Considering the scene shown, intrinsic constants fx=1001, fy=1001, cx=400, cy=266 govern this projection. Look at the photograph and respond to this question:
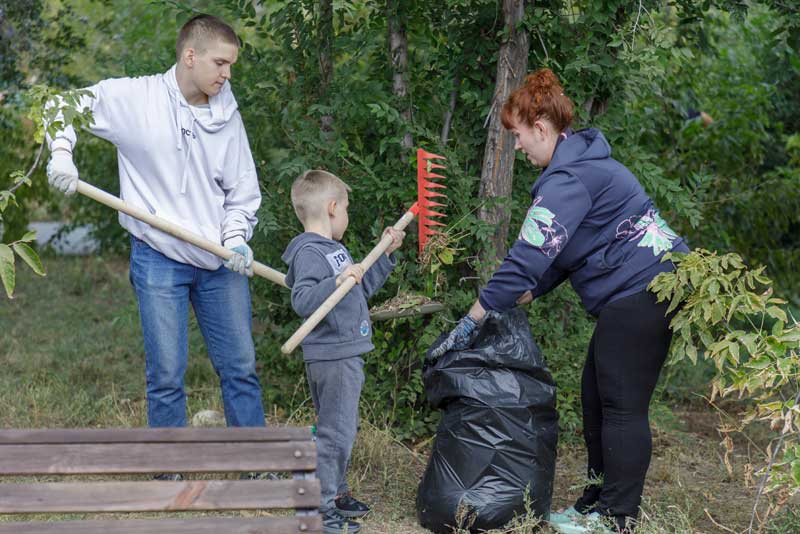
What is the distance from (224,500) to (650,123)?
359cm

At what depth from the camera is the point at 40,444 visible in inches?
98.7

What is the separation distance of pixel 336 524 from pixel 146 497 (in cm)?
126

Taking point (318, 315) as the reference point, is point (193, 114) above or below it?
above

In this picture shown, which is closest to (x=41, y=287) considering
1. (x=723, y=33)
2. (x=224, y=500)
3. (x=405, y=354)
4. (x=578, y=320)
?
(x=405, y=354)

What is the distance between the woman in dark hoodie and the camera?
3316mm

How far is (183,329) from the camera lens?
3.67 metres

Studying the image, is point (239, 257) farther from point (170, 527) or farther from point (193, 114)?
point (170, 527)

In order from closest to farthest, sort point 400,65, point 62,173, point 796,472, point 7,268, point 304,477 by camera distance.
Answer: point 304,477 < point 7,268 < point 796,472 < point 62,173 < point 400,65

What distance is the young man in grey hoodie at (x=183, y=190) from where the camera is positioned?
138 inches

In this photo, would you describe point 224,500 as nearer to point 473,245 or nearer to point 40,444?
point 40,444

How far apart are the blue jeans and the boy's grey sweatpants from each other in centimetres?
38

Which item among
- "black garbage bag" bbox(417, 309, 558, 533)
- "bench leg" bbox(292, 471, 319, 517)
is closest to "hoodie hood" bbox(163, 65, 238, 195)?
"black garbage bag" bbox(417, 309, 558, 533)

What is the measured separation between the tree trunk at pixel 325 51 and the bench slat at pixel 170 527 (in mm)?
2497

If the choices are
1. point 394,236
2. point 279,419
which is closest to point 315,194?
point 394,236
